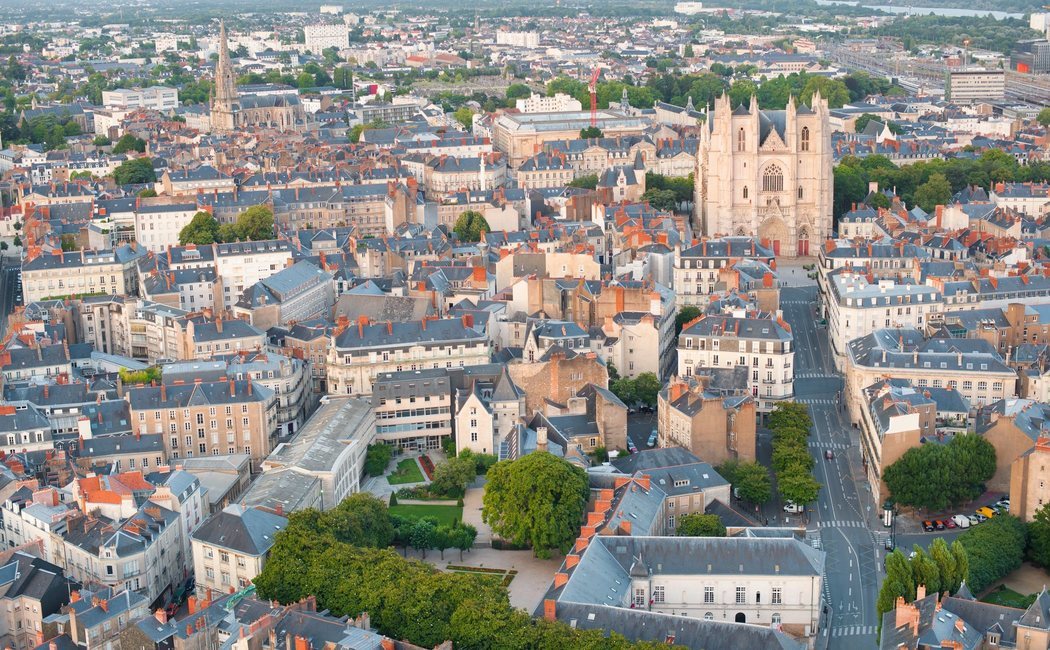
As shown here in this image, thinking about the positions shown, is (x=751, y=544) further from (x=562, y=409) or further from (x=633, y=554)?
(x=562, y=409)

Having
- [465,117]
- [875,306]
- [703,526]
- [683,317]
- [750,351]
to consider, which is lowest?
[703,526]

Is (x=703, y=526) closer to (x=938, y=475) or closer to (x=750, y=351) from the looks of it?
(x=938, y=475)

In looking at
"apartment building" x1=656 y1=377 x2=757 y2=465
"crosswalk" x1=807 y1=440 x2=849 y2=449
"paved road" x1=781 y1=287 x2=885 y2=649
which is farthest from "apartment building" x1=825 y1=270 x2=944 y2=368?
"apartment building" x1=656 y1=377 x2=757 y2=465

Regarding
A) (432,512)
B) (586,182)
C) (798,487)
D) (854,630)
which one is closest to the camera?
(854,630)

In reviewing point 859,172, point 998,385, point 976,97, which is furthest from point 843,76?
point 998,385

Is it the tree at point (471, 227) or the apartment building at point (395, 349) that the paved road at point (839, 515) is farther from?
the tree at point (471, 227)

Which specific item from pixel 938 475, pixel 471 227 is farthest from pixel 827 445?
pixel 471 227
